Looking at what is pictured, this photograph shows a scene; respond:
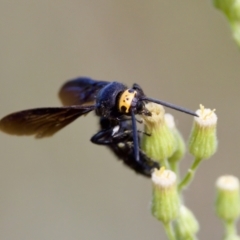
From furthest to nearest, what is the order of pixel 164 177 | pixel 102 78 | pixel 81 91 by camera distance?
pixel 102 78, pixel 81 91, pixel 164 177

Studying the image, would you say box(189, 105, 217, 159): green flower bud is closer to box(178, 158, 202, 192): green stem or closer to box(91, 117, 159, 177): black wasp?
box(178, 158, 202, 192): green stem

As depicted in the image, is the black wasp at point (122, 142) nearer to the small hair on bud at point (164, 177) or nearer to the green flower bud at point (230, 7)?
the small hair on bud at point (164, 177)

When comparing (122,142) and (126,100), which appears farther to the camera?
(122,142)

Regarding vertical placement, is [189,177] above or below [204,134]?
below

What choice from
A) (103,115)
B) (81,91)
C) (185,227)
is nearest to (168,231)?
(185,227)

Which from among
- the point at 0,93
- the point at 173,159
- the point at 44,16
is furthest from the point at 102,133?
the point at 44,16

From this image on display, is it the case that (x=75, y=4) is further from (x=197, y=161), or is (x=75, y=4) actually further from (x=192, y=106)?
(x=197, y=161)

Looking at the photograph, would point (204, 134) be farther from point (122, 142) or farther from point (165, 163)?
point (122, 142)
